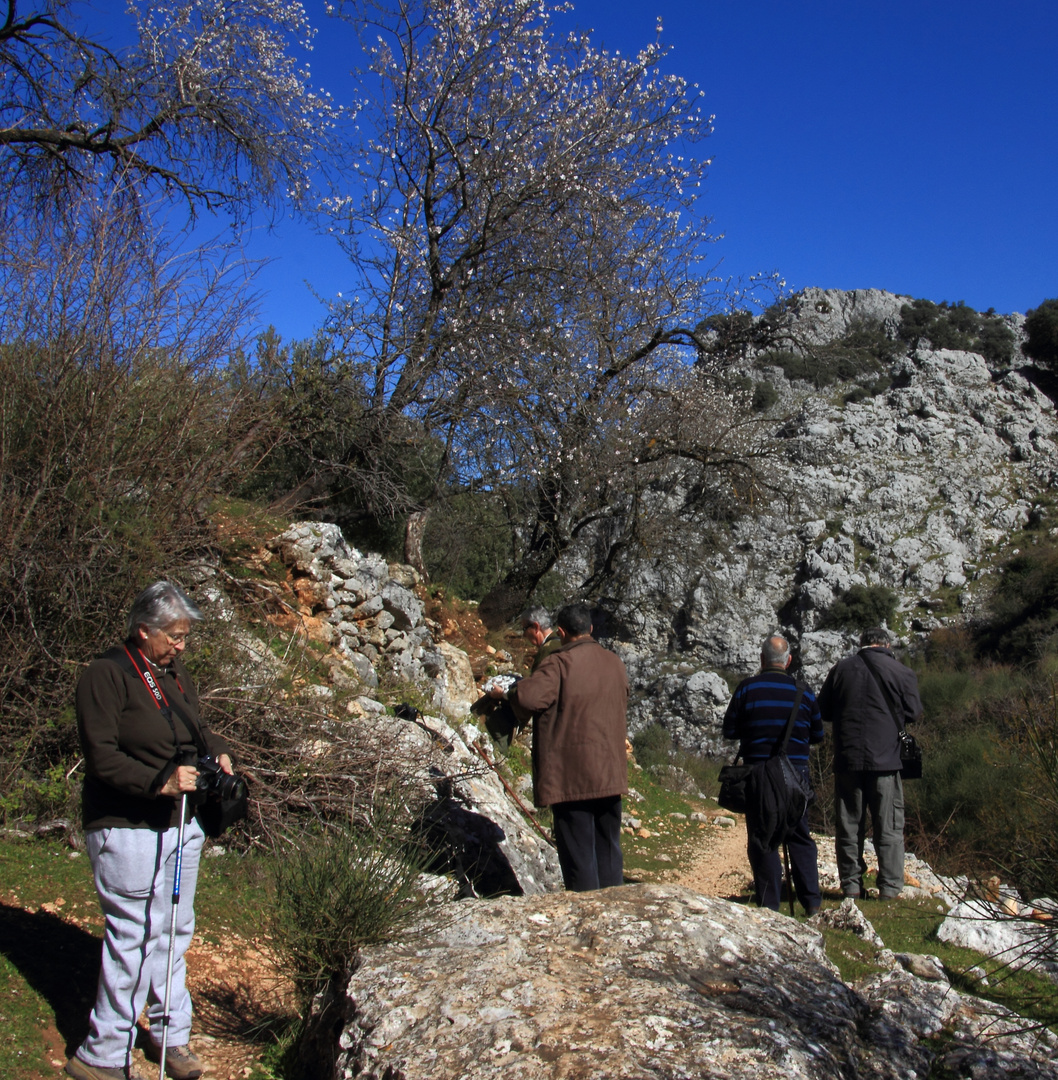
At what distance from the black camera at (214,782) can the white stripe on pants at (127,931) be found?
18 cm

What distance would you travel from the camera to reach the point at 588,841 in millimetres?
4027

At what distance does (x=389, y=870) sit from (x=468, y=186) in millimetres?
10223

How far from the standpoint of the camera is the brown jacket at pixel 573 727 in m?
3.98

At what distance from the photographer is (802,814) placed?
4801mm

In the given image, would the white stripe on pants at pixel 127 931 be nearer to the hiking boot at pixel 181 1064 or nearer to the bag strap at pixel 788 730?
the hiking boot at pixel 181 1064

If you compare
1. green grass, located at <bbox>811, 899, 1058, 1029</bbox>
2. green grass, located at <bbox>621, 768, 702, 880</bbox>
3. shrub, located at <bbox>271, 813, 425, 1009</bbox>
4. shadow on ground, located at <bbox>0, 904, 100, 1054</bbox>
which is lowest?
green grass, located at <bbox>621, 768, 702, 880</bbox>

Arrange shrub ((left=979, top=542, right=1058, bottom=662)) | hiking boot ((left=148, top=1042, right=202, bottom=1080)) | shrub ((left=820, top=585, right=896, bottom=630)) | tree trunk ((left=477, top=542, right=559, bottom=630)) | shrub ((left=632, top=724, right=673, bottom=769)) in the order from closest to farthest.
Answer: hiking boot ((left=148, top=1042, right=202, bottom=1080)), tree trunk ((left=477, top=542, right=559, bottom=630)), shrub ((left=632, top=724, right=673, bottom=769)), shrub ((left=979, top=542, right=1058, bottom=662)), shrub ((left=820, top=585, right=896, bottom=630))

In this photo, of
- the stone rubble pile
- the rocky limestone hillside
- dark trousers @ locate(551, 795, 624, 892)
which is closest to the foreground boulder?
dark trousers @ locate(551, 795, 624, 892)

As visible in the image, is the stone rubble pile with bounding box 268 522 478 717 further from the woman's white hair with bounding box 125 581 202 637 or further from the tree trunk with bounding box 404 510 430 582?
the woman's white hair with bounding box 125 581 202 637

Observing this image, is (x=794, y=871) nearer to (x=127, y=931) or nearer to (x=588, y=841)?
(x=588, y=841)

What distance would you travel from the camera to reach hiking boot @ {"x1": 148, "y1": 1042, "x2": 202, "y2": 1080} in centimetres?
284

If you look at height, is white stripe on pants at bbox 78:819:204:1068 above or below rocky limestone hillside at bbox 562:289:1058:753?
below

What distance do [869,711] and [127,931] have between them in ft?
16.0

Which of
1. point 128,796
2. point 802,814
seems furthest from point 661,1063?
point 802,814
